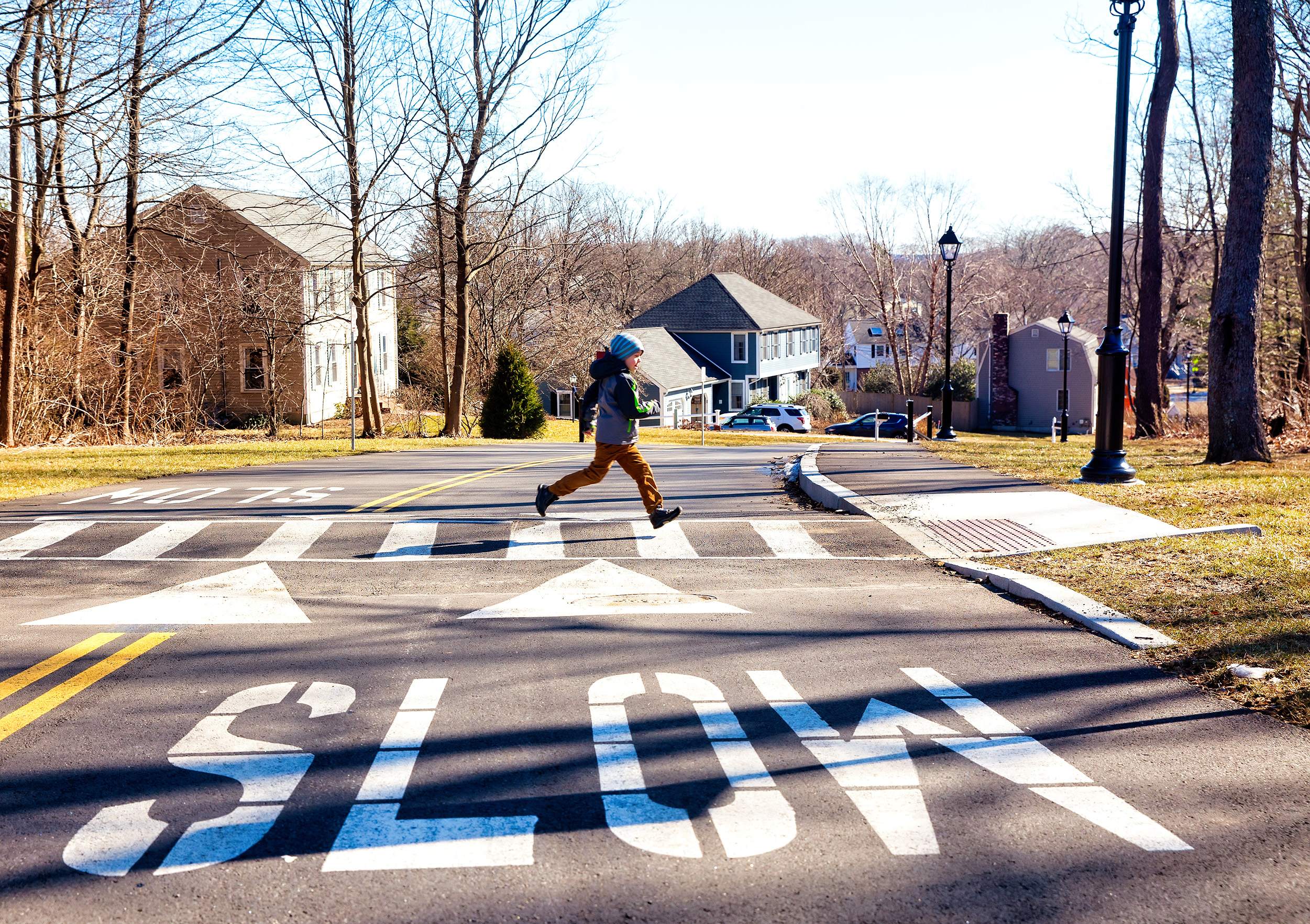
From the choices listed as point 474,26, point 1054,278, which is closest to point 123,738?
point 474,26

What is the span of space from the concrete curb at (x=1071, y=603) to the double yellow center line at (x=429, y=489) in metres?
6.20

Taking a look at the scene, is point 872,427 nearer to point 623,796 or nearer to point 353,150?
point 353,150

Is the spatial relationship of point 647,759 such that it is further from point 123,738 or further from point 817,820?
point 123,738

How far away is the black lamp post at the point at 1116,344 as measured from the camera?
1339 cm

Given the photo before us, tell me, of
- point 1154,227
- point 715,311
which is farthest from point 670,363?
point 1154,227

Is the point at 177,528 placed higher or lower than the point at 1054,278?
lower

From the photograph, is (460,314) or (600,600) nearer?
(600,600)

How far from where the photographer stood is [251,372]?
45.7 metres

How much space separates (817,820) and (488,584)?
4904 millimetres

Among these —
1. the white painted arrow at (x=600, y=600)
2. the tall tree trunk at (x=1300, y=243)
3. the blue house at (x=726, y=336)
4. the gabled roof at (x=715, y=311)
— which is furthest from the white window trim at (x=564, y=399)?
the white painted arrow at (x=600, y=600)

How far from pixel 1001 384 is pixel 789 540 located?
5630 centimetres

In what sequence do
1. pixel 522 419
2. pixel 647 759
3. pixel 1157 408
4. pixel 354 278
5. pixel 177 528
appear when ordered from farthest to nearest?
pixel 522 419 → pixel 354 278 → pixel 1157 408 → pixel 177 528 → pixel 647 759

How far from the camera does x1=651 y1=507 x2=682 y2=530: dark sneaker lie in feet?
33.8

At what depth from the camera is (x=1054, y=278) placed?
7812 centimetres
